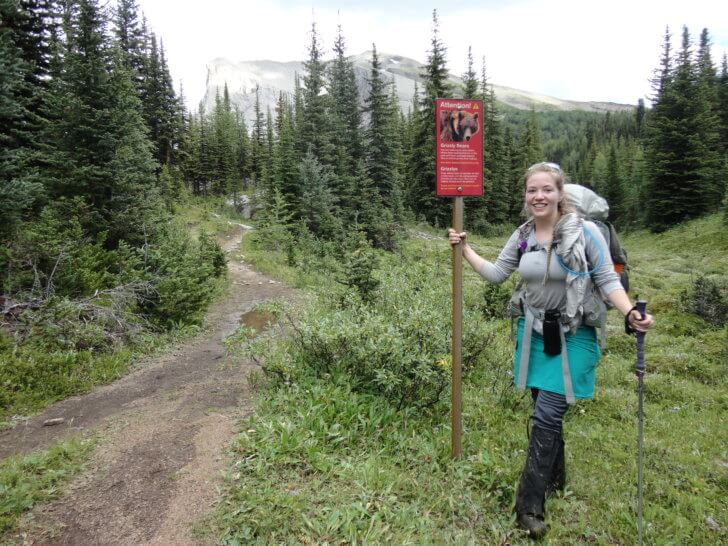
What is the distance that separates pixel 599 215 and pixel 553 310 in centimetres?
84

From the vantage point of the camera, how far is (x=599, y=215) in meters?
3.27

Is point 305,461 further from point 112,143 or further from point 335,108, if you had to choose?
point 335,108

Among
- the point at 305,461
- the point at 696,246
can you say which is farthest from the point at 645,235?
the point at 305,461

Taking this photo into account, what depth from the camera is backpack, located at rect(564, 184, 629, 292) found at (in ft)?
10.5

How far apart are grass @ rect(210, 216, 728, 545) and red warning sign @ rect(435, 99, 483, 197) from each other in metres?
2.59

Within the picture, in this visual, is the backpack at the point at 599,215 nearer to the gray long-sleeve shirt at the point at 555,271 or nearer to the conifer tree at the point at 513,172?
the gray long-sleeve shirt at the point at 555,271

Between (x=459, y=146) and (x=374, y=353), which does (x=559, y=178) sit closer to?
(x=459, y=146)

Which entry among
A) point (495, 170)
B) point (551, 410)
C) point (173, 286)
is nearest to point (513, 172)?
point (495, 170)

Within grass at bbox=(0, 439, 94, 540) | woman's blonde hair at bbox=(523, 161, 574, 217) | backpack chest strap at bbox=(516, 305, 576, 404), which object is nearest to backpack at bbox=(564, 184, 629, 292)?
woman's blonde hair at bbox=(523, 161, 574, 217)

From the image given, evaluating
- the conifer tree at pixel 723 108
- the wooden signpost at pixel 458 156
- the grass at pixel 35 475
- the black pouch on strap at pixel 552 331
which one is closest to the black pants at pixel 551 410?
the black pouch on strap at pixel 552 331

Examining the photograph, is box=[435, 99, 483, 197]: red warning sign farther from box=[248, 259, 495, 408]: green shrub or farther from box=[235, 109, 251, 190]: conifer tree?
box=[235, 109, 251, 190]: conifer tree

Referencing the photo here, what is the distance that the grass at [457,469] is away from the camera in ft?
10.7

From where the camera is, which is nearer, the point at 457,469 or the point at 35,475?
the point at 35,475

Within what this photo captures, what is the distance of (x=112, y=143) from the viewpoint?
31.8 feet
